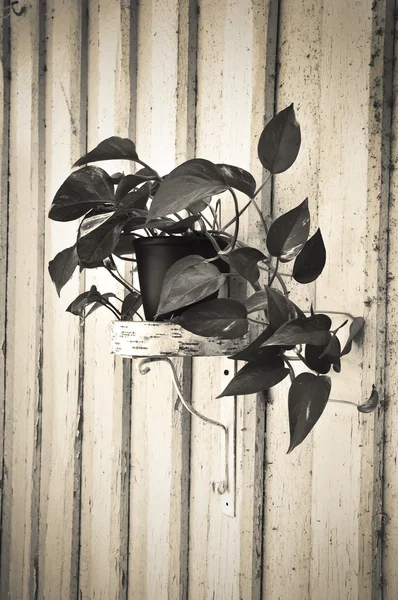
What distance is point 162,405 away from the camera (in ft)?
4.34

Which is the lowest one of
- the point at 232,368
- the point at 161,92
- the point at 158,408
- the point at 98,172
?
the point at 158,408

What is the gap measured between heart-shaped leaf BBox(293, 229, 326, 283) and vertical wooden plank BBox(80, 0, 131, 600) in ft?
1.96

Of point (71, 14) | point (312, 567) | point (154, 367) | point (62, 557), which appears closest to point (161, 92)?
point (71, 14)

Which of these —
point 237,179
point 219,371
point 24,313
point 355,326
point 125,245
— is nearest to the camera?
point 237,179

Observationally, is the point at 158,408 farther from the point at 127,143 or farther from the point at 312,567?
the point at 127,143

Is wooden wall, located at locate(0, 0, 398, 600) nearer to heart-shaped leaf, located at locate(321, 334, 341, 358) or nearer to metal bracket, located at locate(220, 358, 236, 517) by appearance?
metal bracket, located at locate(220, 358, 236, 517)

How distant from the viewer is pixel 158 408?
4.37ft

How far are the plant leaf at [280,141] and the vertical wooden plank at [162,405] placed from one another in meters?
0.42

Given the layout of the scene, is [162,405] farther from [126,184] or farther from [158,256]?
[126,184]

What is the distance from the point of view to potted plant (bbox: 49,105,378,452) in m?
0.82

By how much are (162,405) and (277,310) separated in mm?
559

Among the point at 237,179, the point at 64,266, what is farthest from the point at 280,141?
the point at 64,266

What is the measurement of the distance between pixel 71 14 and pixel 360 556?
52.9 inches

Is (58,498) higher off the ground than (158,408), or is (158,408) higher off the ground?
(158,408)
